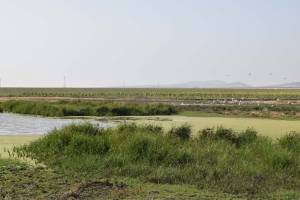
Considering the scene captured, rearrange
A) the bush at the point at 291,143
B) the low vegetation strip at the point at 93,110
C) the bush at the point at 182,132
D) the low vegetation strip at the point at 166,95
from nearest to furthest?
the bush at the point at 291,143 < the bush at the point at 182,132 < the low vegetation strip at the point at 93,110 < the low vegetation strip at the point at 166,95

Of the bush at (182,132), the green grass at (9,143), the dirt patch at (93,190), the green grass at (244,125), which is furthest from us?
the green grass at (244,125)

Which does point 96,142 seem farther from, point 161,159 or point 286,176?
point 286,176

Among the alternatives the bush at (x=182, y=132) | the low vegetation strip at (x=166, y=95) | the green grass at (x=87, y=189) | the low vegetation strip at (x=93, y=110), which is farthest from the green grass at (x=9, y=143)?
the low vegetation strip at (x=166, y=95)

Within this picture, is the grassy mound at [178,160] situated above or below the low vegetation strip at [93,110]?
above

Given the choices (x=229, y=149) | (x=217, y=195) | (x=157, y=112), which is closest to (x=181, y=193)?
(x=217, y=195)

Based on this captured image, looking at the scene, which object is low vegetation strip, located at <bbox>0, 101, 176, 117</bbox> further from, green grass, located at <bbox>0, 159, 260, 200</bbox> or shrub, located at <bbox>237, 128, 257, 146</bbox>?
green grass, located at <bbox>0, 159, 260, 200</bbox>

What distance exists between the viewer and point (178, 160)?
13609mm

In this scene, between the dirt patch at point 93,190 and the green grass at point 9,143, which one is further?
the green grass at point 9,143

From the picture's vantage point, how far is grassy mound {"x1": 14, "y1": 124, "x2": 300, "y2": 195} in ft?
38.7

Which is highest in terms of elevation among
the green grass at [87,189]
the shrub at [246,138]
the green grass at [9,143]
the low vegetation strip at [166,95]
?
the shrub at [246,138]

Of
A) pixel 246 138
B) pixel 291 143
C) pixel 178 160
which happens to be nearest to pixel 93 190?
pixel 178 160

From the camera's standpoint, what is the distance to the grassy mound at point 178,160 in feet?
38.7

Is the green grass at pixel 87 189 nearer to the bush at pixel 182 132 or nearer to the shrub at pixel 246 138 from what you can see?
the shrub at pixel 246 138

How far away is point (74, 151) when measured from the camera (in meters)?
14.8
